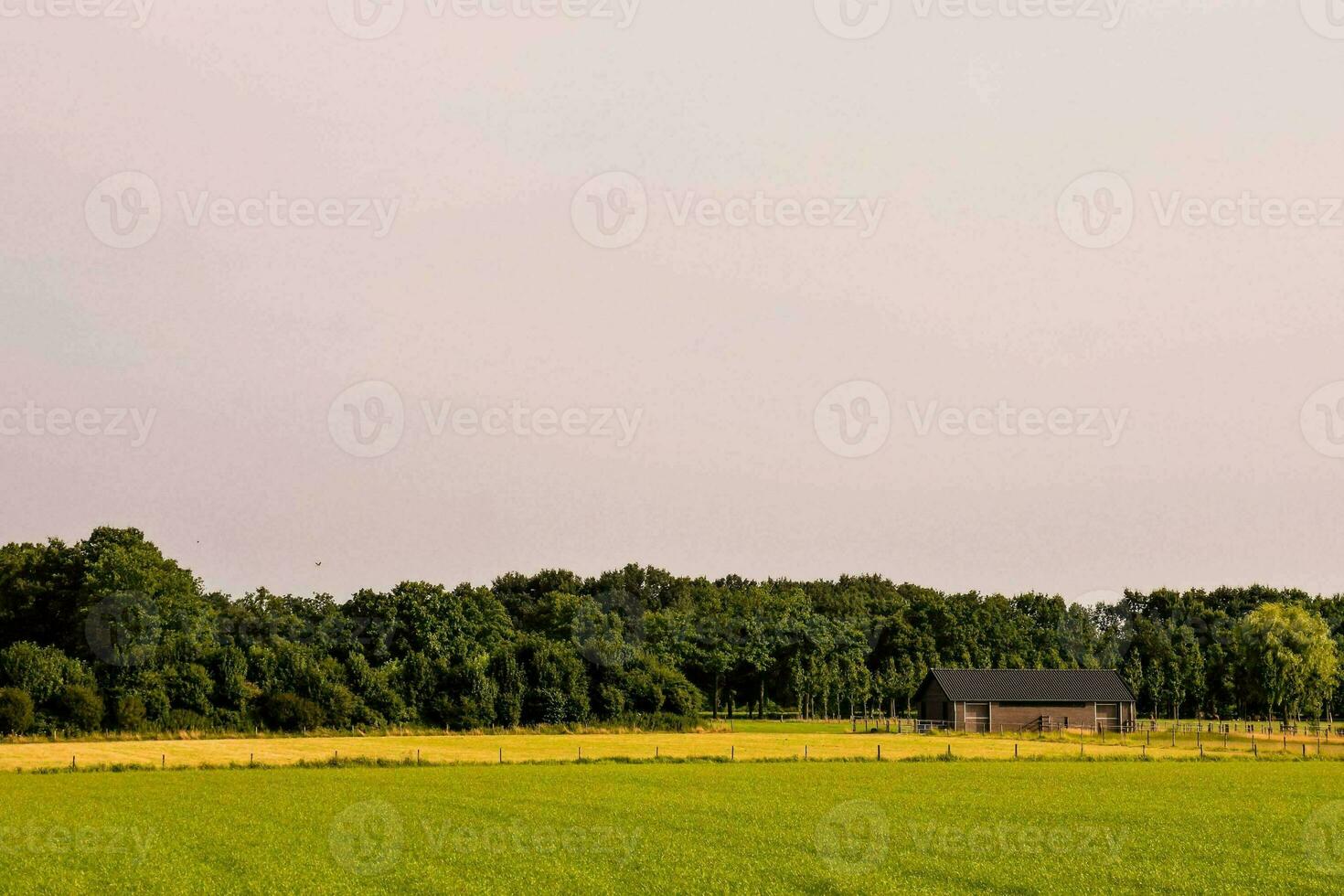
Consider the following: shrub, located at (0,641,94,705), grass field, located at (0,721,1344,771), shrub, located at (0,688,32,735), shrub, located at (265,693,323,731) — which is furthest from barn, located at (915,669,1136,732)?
shrub, located at (0,688,32,735)

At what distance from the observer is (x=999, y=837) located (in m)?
36.2

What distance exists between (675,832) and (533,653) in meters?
61.8

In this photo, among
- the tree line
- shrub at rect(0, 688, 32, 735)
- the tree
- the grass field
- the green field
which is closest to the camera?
the green field

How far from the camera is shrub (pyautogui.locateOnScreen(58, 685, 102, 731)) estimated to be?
274 feet

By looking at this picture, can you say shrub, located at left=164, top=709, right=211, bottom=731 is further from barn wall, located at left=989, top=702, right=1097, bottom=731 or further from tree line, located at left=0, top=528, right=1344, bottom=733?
barn wall, located at left=989, top=702, right=1097, bottom=731

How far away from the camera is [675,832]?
38156 mm

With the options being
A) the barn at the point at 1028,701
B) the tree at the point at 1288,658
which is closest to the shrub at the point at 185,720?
the barn at the point at 1028,701

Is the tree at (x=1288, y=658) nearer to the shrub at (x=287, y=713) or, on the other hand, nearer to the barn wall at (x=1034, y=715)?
the barn wall at (x=1034, y=715)

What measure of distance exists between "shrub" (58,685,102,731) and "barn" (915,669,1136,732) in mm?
63095

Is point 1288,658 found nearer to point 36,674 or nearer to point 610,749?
point 610,749

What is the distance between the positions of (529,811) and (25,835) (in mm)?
14849

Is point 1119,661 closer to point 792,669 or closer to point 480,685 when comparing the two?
point 792,669

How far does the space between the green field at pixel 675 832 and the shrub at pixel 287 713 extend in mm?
29155

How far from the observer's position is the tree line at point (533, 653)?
294 ft
